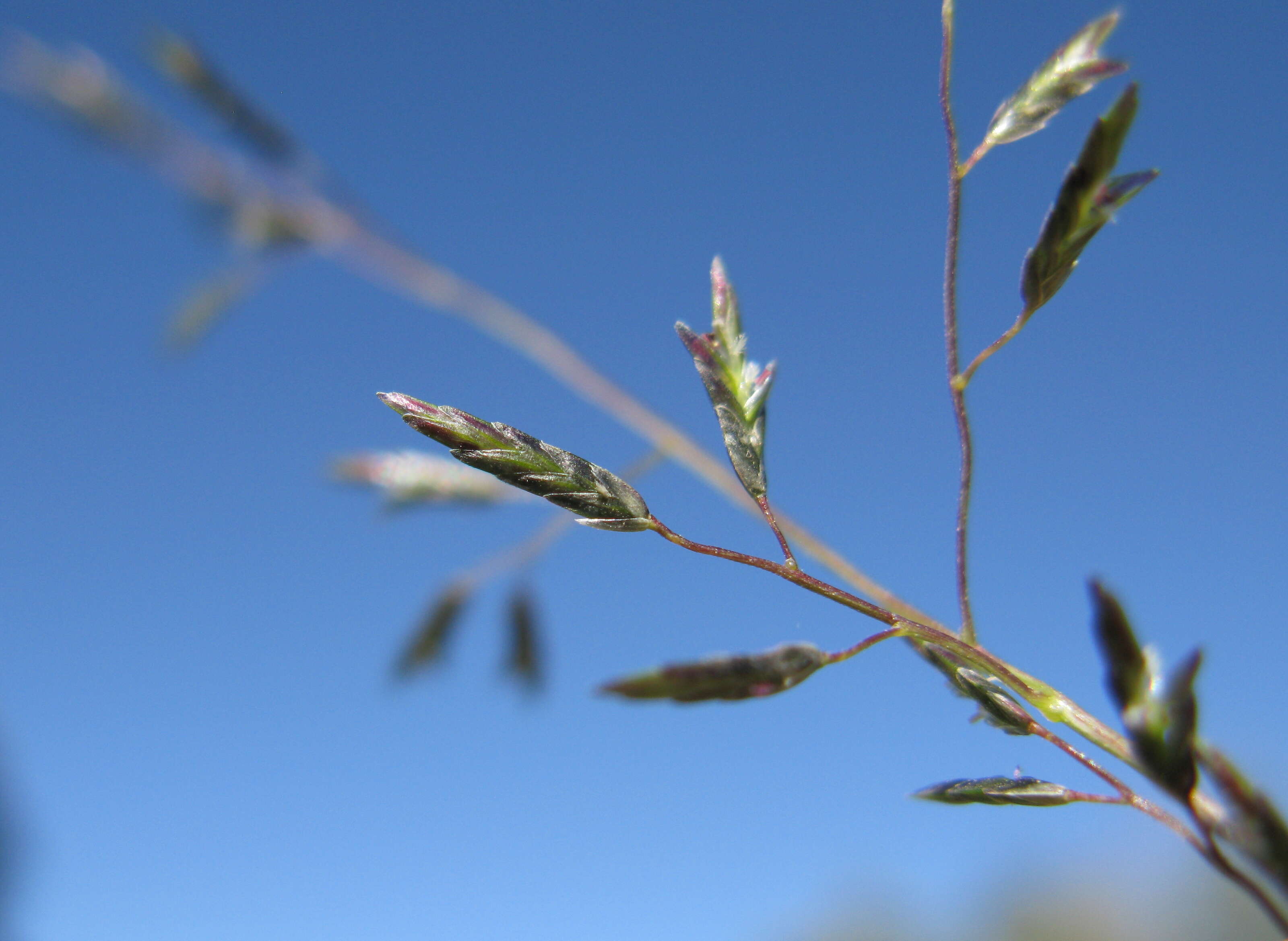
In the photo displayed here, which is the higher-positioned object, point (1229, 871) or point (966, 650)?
point (966, 650)

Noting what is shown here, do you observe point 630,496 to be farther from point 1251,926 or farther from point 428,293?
point 1251,926

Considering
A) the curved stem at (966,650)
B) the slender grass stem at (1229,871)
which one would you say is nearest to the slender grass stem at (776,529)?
the curved stem at (966,650)

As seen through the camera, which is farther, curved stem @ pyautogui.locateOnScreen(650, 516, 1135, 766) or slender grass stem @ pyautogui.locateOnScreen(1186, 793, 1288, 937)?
curved stem @ pyautogui.locateOnScreen(650, 516, 1135, 766)

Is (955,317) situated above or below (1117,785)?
above

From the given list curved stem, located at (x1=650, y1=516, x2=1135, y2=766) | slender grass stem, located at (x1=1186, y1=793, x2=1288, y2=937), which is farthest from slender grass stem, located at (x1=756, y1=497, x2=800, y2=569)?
slender grass stem, located at (x1=1186, y1=793, x2=1288, y2=937)

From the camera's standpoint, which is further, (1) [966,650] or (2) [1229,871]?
(1) [966,650]

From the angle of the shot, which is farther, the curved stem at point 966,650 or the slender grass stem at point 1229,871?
the curved stem at point 966,650

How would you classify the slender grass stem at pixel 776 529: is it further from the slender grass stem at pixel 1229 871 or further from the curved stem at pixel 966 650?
the slender grass stem at pixel 1229 871

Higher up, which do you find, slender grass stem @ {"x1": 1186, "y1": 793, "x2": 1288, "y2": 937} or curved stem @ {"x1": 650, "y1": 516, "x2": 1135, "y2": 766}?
curved stem @ {"x1": 650, "y1": 516, "x2": 1135, "y2": 766}

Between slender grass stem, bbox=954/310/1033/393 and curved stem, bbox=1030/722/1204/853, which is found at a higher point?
slender grass stem, bbox=954/310/1033/393

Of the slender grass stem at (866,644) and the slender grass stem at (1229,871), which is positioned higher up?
the slender grass stem at (866,644)

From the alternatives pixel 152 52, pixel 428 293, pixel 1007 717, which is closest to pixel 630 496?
pixel 1007 717

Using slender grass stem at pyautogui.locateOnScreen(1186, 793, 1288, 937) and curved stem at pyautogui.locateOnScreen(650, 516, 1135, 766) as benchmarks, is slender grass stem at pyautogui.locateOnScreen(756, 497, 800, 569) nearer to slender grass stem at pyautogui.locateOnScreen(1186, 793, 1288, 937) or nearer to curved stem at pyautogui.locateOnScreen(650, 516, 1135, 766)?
curved stem at pyautogui.locateOnScreen(650, 516, 1135, 766)

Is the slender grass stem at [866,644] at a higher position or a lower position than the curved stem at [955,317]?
lower
